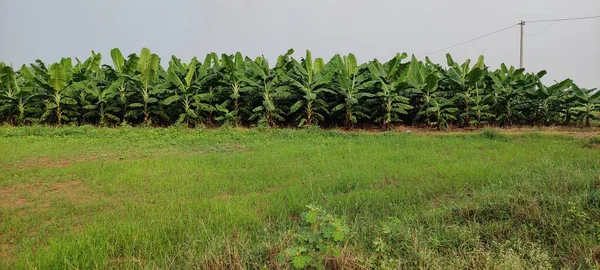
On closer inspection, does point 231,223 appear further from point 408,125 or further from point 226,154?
point 408,125

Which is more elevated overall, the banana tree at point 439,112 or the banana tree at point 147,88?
the banana tree at point 147,88

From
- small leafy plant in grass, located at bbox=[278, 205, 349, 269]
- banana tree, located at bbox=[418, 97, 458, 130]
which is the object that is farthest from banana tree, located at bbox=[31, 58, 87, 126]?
small leafy plant in grass, located at bbox=[278, 205, 349, 269]

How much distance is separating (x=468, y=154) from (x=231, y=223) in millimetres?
5047

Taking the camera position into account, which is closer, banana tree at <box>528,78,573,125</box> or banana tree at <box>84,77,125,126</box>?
banana tree at <box>84,77,125,126</box>

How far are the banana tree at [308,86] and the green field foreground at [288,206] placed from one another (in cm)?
413

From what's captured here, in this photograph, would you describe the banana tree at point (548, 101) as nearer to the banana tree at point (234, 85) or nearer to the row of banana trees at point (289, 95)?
the row of banana trees at point (289, 95)

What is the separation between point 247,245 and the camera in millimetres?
2598

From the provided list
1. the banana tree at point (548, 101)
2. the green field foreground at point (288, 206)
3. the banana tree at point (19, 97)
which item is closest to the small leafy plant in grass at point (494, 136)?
the green field foreground at point (288, 206)

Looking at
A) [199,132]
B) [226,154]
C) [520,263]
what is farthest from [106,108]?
[520,263]

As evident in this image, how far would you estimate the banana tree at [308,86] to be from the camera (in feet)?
35.8

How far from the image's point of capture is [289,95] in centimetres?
1111

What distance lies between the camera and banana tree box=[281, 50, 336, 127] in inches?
429

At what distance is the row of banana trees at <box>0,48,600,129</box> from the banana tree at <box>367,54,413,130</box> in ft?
0.10

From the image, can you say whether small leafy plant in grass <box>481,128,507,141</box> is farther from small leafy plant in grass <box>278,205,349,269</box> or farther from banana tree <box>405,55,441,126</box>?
small leafy plant in grass <box>278,205,349,269</box>
